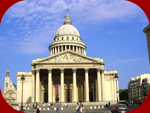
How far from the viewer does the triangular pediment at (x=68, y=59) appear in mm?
57281

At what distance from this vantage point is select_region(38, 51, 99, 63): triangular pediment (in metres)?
57.3

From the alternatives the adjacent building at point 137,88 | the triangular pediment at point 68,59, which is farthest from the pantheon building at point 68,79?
the adjacent building at point 137,88

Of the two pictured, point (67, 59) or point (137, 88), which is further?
point (137, 88)

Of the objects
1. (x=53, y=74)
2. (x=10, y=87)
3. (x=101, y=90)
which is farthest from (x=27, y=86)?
(x=10, y=87)

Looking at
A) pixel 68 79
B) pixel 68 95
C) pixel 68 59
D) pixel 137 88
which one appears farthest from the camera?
pixel 137 88

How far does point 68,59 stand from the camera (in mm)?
57594

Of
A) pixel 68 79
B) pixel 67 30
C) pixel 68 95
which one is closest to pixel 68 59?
pixel 68 79

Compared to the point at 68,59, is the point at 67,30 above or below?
above

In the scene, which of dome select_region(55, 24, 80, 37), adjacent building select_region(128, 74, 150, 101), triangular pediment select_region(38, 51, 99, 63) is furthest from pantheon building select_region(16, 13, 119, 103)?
adjacent building select_region(128, 74, 150, 101)

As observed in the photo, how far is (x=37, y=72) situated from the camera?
5662cm

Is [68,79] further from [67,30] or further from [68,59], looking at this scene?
[67,30]

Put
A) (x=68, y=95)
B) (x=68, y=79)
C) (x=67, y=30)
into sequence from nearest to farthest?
(x=68, y=95), (x=68, y=79), (x=67, y=30)

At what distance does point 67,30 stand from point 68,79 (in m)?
31.1

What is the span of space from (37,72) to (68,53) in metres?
10.1
